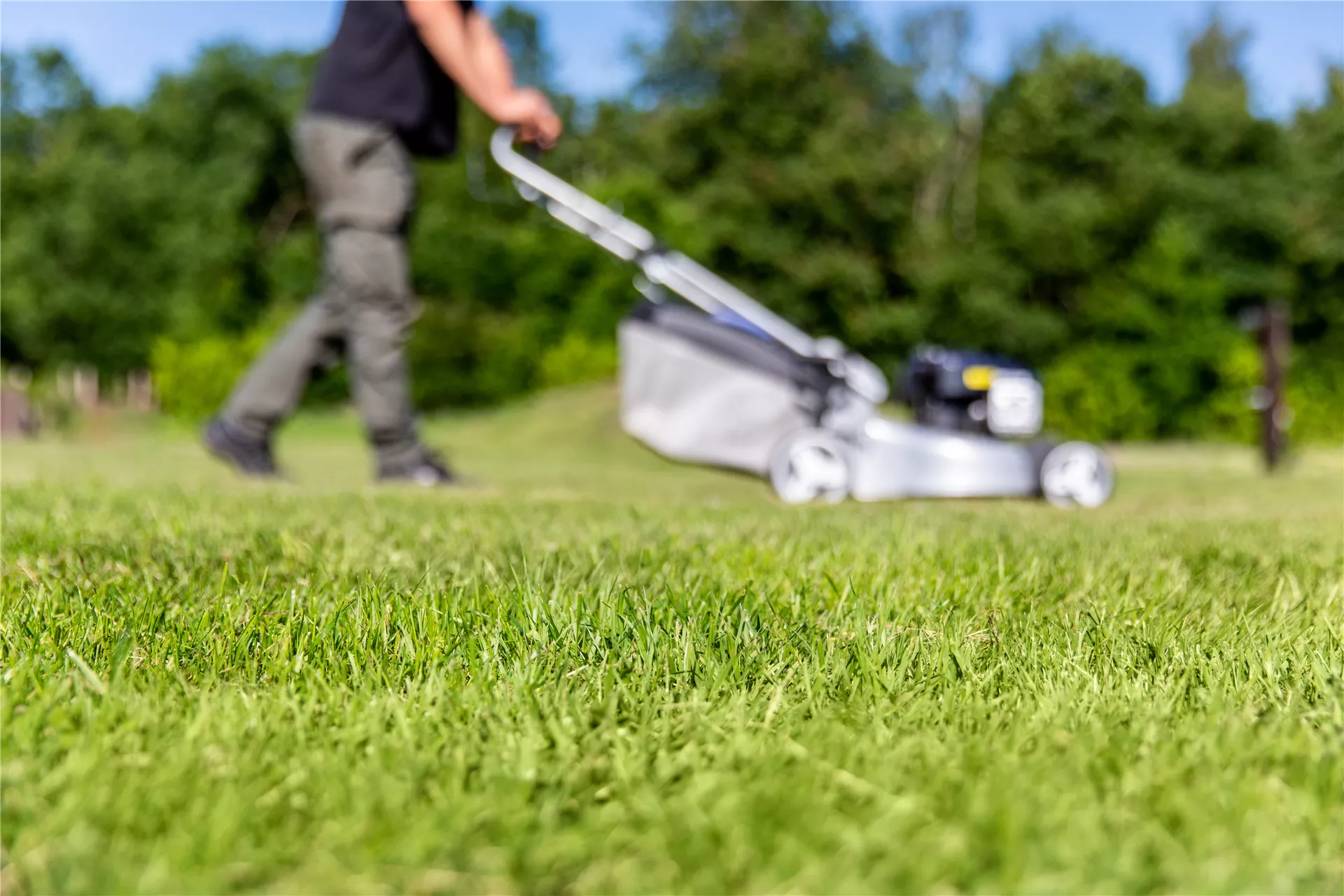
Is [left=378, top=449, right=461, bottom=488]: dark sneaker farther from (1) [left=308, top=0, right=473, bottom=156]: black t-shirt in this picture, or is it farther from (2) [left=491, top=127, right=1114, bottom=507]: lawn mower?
(1) [left=308, top=0, right=473, bottom=156]: black t-shirt

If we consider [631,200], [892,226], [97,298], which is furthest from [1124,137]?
[97,298]

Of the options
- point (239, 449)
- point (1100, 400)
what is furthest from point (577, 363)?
point (239, 449)

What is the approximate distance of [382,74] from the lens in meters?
4.39

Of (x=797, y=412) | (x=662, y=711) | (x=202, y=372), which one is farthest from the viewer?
(x=202, y=372)

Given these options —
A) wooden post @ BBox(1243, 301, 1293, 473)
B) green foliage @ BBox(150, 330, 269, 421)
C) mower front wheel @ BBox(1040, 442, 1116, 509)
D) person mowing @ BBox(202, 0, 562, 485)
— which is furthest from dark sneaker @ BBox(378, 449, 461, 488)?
green foliage @ BBox(150, 330, 269, 421)

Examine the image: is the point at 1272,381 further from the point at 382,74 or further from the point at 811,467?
the point at 382,74

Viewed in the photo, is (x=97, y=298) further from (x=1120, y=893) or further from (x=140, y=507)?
(x=1120, y=893)

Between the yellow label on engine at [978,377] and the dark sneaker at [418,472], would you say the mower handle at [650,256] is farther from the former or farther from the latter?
the dark sneaker at [418,472]

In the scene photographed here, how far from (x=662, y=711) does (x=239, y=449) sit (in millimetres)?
3660

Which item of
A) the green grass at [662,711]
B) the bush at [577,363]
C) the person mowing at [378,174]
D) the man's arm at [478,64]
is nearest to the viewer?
the green grass at [662,711]

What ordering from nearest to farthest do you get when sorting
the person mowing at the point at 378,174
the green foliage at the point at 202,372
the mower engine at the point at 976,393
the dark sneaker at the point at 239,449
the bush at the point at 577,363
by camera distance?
the person mowing at the point at 378,174 → the mower engine at the point at 976,393 → the dark sneaker at the point at 239,449 → the bush at the point at 577,363 → the green foliage at the point at 202,372

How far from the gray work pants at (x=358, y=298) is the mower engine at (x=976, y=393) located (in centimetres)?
193

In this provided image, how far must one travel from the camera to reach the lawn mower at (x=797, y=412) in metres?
4.38

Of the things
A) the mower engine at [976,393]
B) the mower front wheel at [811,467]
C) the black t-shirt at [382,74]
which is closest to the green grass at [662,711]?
the mower front wheel at [811,467]
